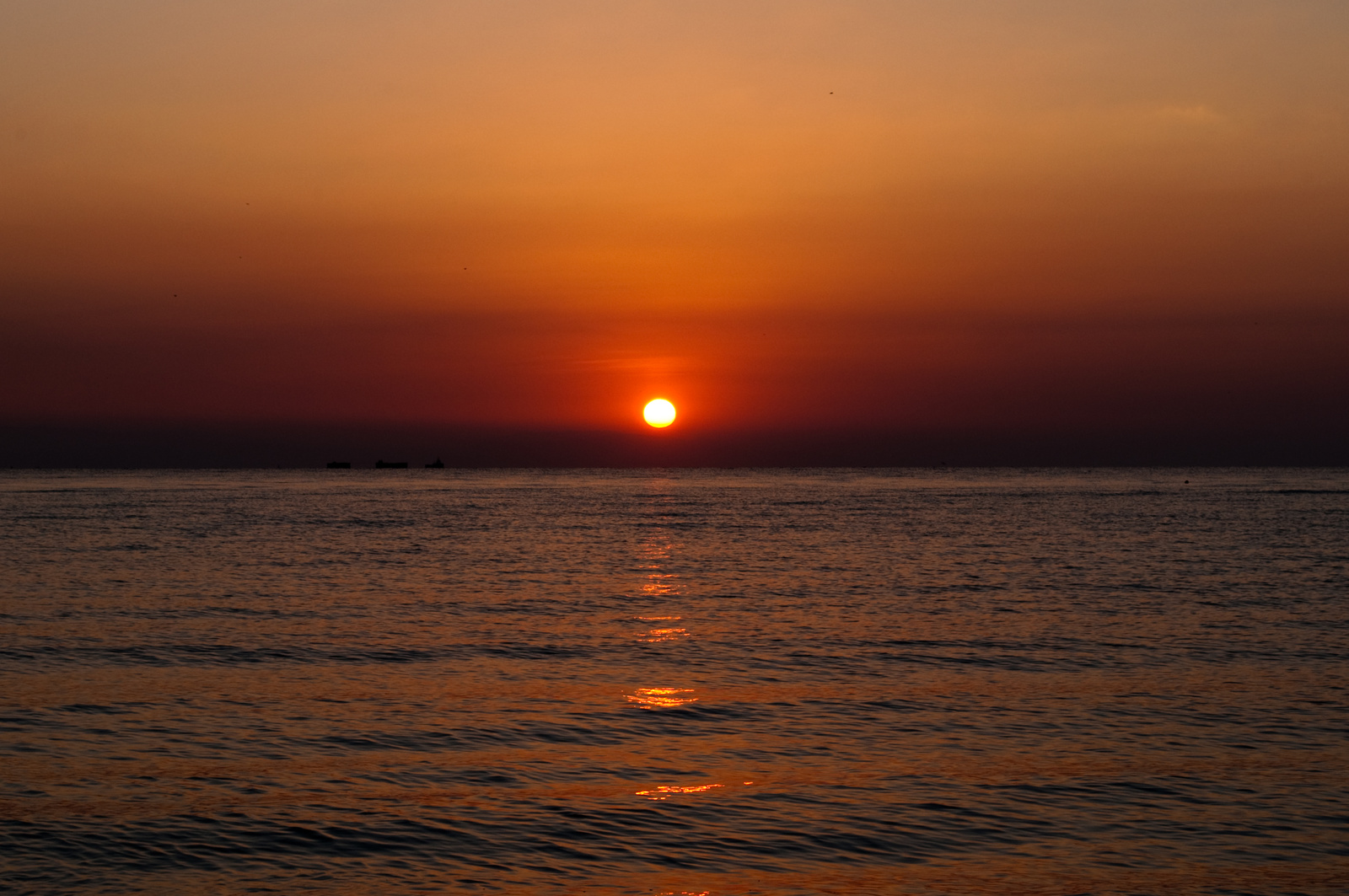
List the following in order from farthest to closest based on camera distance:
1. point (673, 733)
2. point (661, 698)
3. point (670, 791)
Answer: point (661, 698), point (673, 733), point (670, 791)

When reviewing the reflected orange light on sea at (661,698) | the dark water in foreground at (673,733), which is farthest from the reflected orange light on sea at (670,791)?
the reflected orange light on sea at (661,698)

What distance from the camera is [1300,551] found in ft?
206

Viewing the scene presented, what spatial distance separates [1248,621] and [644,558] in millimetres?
32360

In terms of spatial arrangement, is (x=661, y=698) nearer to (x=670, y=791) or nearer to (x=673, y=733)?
(x=673, y=733)

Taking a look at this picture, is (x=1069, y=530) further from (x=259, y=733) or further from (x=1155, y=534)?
(x=259, y=733)

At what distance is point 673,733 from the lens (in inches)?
807

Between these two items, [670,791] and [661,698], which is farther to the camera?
[661,698]

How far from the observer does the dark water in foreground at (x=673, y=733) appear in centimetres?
1417

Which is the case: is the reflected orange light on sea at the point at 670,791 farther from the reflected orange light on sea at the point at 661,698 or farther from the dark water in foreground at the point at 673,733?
the reflected orange light on sea at the point at 661,698

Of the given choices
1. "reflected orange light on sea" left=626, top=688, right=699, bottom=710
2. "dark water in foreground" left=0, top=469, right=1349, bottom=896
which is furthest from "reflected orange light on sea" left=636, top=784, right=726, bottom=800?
"reflected orange light on sea" left=626, top=688, right=699, bottom=710

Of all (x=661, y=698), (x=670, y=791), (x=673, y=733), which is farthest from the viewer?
(x=661, y=698)

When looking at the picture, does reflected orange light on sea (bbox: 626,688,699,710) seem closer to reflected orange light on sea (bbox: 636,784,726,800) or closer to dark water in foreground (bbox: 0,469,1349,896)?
dark water in foreground (bbox: 0,469,1349,896)

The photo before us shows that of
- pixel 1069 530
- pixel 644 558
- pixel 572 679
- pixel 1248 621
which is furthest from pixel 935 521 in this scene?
pixel 572 679

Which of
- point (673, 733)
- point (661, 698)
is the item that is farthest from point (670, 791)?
point (661, 698)
